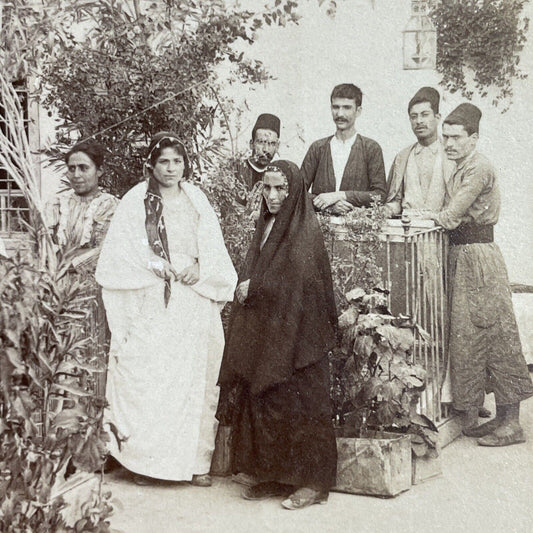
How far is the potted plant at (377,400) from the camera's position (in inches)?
191

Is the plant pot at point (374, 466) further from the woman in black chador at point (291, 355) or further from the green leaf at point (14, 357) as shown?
the green leaf at point (14, 357)

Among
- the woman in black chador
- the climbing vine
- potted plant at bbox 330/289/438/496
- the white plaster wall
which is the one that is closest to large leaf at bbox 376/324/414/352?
potted plant at bbox 330/289/438/496

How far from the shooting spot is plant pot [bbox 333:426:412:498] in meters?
4.81

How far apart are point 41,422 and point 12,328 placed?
540mm

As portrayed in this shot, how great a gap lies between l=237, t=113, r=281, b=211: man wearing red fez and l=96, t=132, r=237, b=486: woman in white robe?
1.51ft

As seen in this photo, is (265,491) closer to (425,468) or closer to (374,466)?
(374,466)

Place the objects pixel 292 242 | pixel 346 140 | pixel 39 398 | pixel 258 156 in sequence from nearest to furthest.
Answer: pixel 39 398
pixel 292 242
pixel 346 140
pixel 258 156

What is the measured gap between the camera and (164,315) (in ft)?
16.8

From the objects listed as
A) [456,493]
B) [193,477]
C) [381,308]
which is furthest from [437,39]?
[193,477]

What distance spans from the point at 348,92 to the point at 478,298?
56.7 inches

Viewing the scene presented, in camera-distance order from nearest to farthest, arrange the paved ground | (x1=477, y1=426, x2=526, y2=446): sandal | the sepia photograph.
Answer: the paved ground, the sepia photograph, (x1=477, y1=426, x2=526, y2=446): sandal

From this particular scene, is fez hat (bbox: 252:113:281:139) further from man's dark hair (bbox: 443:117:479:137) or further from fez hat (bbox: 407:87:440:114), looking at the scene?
man's dark hair (bbox: 443:117:479:137)

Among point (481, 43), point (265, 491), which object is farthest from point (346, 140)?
point (265, 491)

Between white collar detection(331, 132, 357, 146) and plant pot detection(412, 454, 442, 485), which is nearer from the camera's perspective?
plant pot detection(412, 454, 442, 485)
